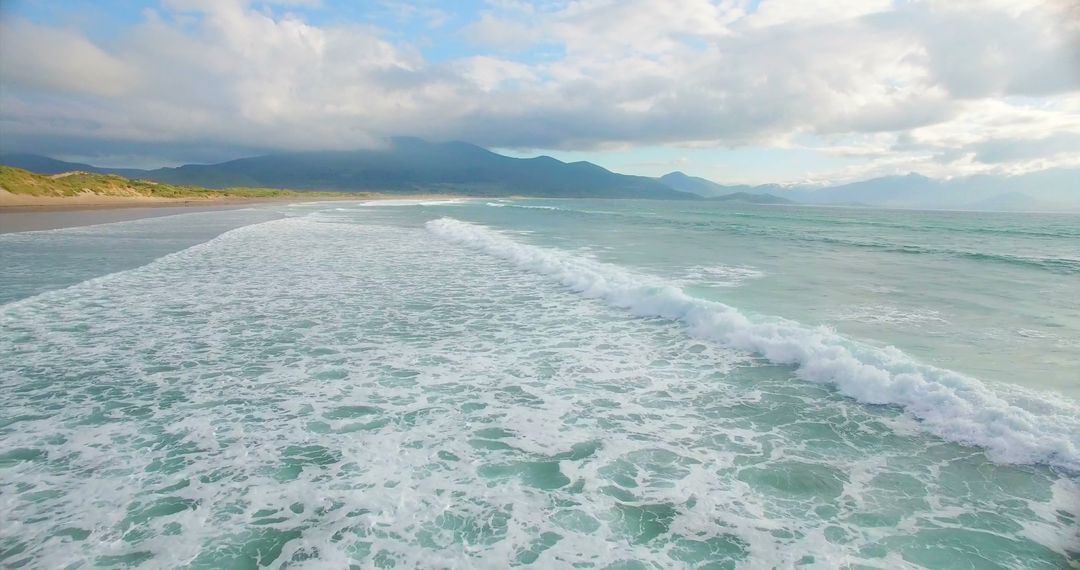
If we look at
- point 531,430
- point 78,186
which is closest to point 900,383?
point 531,430

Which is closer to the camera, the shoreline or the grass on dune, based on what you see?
the shoreline

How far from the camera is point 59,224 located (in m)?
30.1

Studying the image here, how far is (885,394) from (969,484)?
87.2 inches

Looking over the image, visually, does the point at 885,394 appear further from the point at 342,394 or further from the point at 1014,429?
the point at 342,394

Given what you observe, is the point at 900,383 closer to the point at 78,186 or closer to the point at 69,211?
the point at 69,211

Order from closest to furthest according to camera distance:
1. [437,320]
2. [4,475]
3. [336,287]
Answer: [4,475] → [437,320] → [336,287]

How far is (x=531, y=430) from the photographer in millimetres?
6086

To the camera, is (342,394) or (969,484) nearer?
(969,484)

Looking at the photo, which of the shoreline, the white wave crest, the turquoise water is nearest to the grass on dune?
the shoreline

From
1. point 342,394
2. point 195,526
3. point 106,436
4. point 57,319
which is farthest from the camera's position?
point 57,319

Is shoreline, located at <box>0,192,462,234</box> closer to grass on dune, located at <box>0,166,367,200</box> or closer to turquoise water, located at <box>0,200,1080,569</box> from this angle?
grass on dune, located at <box>0,166,367,200</box>

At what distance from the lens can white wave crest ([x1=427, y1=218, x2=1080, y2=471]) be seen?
18.7ft

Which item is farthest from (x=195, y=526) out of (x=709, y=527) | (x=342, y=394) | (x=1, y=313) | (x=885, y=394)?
(x=1, y=313)

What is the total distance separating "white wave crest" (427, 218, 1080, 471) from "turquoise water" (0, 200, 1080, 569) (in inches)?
1.7
